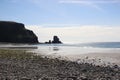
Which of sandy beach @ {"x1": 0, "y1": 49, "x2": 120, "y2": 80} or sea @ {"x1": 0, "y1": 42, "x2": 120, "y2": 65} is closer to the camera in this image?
sandy beach @ {"x1": 0, "y1": 49, "x2": 120, "y2": 80}

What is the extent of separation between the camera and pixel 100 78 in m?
17.3

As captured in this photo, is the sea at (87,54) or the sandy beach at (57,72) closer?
the sandy beach at (57,72)

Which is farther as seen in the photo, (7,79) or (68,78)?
(68,78)

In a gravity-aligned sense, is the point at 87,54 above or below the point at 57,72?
below

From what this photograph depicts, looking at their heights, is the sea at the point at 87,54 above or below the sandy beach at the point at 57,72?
below

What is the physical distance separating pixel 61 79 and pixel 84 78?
161 centimetres

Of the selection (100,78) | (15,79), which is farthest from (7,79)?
(100,78)

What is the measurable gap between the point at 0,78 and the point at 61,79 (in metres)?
3.93

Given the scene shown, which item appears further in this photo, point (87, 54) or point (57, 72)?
point (87, 54)

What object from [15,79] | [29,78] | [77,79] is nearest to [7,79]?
[15,79]

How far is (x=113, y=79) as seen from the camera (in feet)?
55.6

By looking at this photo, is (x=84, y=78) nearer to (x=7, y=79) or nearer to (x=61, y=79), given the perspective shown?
(x=61, y=79)

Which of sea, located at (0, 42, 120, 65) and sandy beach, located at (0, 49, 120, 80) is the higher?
sandy beach, located at (0, 49, 120, 80)

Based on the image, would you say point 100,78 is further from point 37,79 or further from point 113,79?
point 37,79
